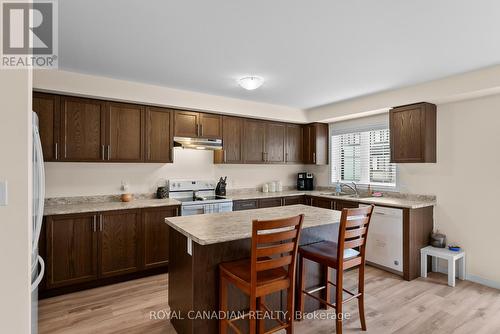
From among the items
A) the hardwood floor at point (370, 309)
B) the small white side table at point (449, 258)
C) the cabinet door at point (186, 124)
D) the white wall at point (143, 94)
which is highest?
the white wall at point (143, 94)

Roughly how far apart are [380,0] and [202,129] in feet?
9.58

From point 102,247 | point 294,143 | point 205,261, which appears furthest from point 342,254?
point 294,143

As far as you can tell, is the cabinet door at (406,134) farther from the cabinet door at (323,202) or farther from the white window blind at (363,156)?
the cabinet door at (323,202)

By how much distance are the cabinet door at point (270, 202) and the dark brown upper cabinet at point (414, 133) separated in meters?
1.87

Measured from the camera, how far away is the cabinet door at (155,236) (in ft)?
11.3

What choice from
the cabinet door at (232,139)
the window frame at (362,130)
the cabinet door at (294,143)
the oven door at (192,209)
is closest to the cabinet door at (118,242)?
the oven door at (192,209)

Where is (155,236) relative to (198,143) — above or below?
below

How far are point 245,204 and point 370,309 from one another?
7.36 ft

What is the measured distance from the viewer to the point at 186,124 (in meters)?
4.04

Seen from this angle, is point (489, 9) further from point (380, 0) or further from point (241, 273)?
point (241, 273)

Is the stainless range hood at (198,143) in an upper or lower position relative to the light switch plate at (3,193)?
upper

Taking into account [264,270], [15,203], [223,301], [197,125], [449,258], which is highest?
[197,125]

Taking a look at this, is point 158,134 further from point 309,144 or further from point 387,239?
point 387,239

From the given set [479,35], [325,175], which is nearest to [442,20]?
[479,35]
